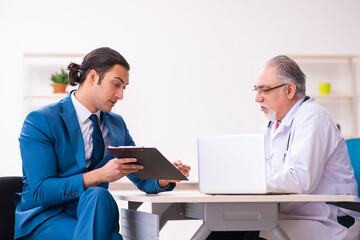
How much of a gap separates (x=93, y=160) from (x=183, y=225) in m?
2.61

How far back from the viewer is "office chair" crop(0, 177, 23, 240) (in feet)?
7.19

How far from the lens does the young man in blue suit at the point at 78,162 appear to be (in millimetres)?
1853

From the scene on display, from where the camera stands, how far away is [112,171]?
1902 mm

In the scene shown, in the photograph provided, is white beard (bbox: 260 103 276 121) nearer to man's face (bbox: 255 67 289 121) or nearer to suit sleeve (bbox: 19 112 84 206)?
man's face (bbox: 255 67 289 121)

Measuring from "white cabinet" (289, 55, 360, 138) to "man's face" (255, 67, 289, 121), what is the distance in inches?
92.9

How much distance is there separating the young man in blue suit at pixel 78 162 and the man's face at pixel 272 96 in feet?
1.98

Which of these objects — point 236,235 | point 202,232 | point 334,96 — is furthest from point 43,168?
point 334,96

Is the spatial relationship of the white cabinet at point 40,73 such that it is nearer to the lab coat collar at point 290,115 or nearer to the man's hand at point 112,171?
the lab coat collar at point 290,115

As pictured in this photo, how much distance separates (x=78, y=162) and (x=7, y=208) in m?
0.40

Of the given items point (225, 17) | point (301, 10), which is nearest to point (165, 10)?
point (225, 17)

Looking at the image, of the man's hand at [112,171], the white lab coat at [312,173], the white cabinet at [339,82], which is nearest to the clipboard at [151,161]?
the man's hand at [112,171]

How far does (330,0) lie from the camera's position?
4941mm

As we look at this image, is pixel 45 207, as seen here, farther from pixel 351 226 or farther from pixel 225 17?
pixel 225 17

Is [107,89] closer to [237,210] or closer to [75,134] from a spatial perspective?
[75,134]
